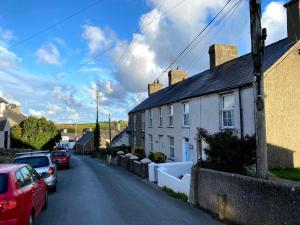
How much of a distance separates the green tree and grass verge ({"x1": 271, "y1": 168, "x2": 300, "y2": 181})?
36.5m

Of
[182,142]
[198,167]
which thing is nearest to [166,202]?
[198,167]

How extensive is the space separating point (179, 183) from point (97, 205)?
442cm

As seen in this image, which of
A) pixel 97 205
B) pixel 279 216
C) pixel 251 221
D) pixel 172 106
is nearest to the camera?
pixel 279 216

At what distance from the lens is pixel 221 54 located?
85.2 feet

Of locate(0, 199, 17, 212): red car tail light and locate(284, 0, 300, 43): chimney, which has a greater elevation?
locate(284, 0, 300, 43): chimney

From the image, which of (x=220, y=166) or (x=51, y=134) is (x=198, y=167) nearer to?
(x=220, y=166)

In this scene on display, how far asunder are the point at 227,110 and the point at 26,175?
473 inches

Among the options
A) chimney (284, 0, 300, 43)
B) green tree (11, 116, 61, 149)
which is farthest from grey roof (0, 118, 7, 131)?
chimney (284, 0, 300, 43)

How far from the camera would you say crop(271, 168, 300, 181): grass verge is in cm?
1356

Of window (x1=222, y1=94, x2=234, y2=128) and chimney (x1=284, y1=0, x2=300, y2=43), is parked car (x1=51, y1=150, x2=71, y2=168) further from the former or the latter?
chimney (x1=284, y1=0, x2=300, y2=43)

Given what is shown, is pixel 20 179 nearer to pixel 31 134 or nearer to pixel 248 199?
pixel 248 199

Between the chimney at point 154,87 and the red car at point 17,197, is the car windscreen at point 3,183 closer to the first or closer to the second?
the red car at point 17,197

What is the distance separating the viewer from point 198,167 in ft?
40.0

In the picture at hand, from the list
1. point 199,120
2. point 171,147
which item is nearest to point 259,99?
point 199,120
